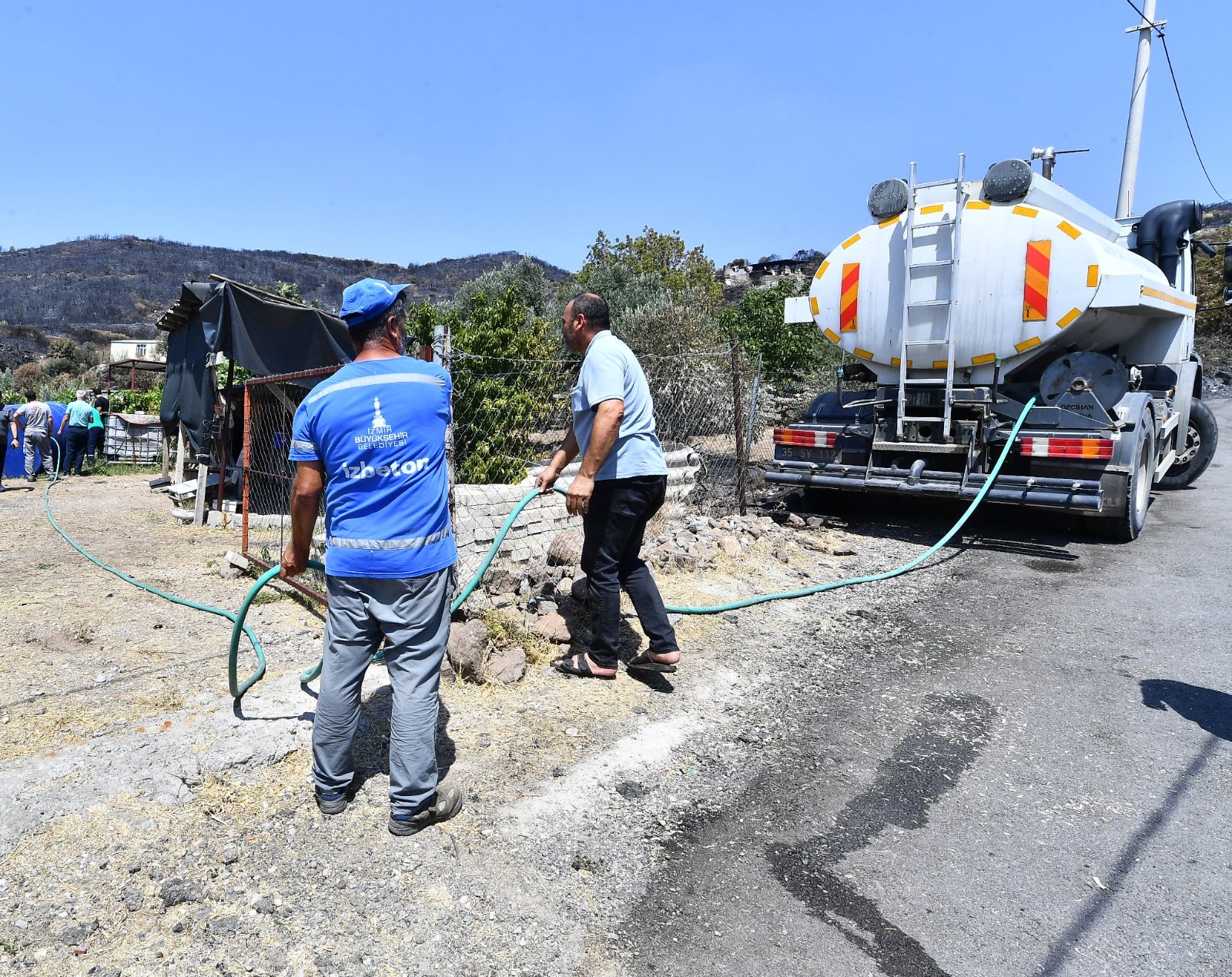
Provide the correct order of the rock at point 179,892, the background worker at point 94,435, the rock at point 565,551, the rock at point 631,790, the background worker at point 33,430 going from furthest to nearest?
the background worker at point 94,435 < the background worker at point 33,430 < the rock at point 565,551 < the rock at point 631,790 < the rock at point 179,892

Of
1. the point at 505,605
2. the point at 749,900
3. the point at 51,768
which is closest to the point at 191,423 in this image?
the point at 505,605

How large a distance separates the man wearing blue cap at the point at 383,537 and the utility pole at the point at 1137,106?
14782mm

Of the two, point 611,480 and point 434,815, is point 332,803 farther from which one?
point 611,480

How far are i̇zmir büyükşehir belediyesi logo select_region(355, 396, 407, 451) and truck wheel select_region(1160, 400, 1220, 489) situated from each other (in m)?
10.6

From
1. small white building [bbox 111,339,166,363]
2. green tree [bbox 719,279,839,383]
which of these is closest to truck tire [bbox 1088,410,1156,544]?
green tree [bbox 719,279,839,383]

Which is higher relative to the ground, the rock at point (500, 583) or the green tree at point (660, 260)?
the green tree at point (660, 260)

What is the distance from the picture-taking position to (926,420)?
6.95 meters

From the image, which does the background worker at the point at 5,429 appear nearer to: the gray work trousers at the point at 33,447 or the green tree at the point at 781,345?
the gray work trousers at the point at 33,447

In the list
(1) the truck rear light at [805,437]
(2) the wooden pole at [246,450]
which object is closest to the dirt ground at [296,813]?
(2) the wooden pole at [246,450]

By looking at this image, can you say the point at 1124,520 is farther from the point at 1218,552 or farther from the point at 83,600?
the point at 83,600

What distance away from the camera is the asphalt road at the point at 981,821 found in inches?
86.8

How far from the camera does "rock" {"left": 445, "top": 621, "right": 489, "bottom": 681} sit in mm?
3783

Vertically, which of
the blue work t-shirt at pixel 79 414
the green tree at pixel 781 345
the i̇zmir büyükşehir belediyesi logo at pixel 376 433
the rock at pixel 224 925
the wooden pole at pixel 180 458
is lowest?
the rock at pixel 224 925

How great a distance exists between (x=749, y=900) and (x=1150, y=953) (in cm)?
111
